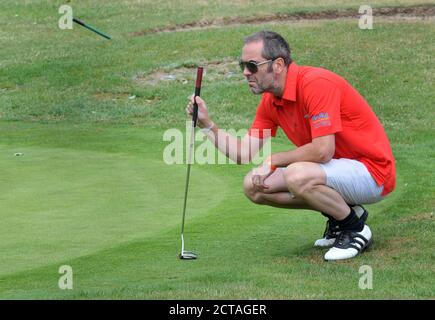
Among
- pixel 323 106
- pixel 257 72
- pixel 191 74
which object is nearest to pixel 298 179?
pixel 323 106

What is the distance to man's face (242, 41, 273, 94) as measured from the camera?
7020 millimetres

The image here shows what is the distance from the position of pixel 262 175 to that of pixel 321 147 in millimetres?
534

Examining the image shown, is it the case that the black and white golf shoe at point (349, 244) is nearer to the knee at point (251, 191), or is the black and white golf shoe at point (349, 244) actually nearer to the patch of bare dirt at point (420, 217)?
the knee at point (251, 191)

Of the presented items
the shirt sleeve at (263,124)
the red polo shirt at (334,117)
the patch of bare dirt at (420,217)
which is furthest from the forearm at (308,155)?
the patch of bare dirt at (420,217)

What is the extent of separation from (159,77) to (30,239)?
10.3 metres

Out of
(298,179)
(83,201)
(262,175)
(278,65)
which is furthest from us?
(83,201)

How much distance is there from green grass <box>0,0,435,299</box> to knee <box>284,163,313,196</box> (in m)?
0.47

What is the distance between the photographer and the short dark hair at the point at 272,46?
23.1 ft

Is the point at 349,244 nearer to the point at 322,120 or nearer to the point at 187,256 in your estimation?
the point at 322,120

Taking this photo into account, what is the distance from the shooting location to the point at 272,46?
23.1 ft

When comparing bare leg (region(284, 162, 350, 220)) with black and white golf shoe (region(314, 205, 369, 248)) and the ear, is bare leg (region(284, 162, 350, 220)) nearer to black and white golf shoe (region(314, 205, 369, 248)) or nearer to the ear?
black and white golf shoe (region(314, 205, 369, 248))

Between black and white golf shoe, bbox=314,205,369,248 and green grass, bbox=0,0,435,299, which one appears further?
black and white golf shoe, bbox=314,205,369,248

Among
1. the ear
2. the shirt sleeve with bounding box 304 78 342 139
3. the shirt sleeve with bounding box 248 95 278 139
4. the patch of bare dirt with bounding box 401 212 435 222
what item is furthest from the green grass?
the ear

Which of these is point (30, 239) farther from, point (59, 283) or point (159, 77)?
point (159, 77)
